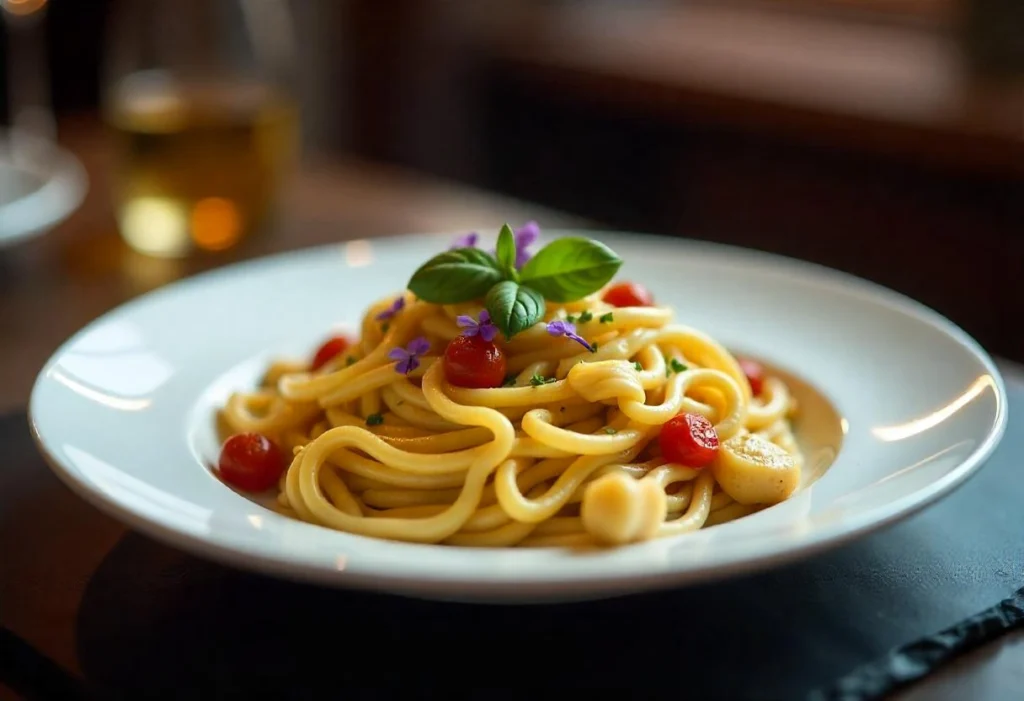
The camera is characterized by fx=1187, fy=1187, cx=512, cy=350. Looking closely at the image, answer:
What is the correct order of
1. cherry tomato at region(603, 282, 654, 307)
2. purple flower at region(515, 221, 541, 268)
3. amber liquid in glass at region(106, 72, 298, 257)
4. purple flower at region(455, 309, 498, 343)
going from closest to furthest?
purple flower at region(455, 309, 498, 343)
purple flower at region(515, 221, 541, 268)
cherry tomato at region(603, 282, 654, 307)
amber liquid in glass at region(106, 72, 298, 257)

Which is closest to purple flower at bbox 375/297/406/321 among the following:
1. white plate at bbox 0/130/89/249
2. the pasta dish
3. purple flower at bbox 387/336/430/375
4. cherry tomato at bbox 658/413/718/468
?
the pasta dish

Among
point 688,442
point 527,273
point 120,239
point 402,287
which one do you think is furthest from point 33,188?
point 688,442

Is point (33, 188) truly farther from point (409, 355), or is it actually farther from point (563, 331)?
point (563, 331)

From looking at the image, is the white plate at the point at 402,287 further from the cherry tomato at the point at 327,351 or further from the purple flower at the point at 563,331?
the purple flower at the point at 563,331

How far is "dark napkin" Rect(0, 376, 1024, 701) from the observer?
1.65 meters

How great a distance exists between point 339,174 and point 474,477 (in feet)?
9.92

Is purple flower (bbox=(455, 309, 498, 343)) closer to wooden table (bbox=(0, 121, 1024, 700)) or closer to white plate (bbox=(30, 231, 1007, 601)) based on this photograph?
white plate (bbox=(30, 231, 1007, 601))

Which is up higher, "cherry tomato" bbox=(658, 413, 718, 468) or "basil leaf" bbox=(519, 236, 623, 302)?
"basil leaf" bbox=(519, 236, 623, 302)

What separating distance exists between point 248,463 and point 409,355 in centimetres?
38

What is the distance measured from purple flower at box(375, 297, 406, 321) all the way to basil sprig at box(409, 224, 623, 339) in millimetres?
210

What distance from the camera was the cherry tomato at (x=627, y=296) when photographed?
8.43ft

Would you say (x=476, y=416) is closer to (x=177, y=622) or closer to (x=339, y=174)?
(x=177, y=622)

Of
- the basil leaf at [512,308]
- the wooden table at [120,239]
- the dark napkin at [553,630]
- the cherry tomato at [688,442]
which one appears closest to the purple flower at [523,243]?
the basil leaf at [512,308]

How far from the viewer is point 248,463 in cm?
222
